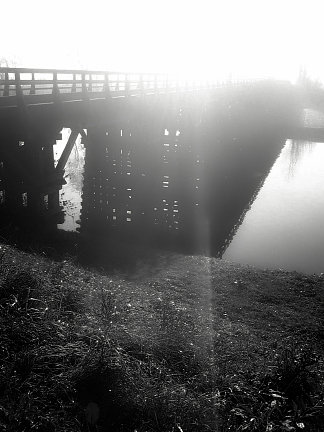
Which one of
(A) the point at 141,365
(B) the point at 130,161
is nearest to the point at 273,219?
(B) the point at 130,161

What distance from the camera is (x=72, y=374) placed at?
4355mm

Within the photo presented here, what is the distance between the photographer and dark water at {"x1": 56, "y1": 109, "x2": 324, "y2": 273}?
16.2m

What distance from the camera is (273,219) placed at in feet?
68.1

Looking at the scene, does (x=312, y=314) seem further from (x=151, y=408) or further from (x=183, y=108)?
(x=183, y=108)

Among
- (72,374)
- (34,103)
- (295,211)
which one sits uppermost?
(34,103)

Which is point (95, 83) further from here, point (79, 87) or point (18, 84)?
point (18, 84)

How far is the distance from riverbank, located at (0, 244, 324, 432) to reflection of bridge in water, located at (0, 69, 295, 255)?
5.22 metres

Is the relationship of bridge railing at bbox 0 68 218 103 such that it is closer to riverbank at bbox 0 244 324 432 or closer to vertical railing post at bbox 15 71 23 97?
vertical railing post at bbox 15 71 23 97

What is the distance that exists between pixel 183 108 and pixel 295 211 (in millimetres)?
8842

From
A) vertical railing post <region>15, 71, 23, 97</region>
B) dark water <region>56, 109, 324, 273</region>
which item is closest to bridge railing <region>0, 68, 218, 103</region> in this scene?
vertical railing post <region>15, 71, 23, 97</region>

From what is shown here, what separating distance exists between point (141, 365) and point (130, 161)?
16.8 meters

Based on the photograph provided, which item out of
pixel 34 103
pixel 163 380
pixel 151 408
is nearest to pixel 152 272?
pixel 34 103

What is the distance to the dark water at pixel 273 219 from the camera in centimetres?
1617

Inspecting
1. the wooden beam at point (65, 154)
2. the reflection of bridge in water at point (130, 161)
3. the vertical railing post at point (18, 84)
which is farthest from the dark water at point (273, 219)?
the vertical railing post at point (18, 84)
